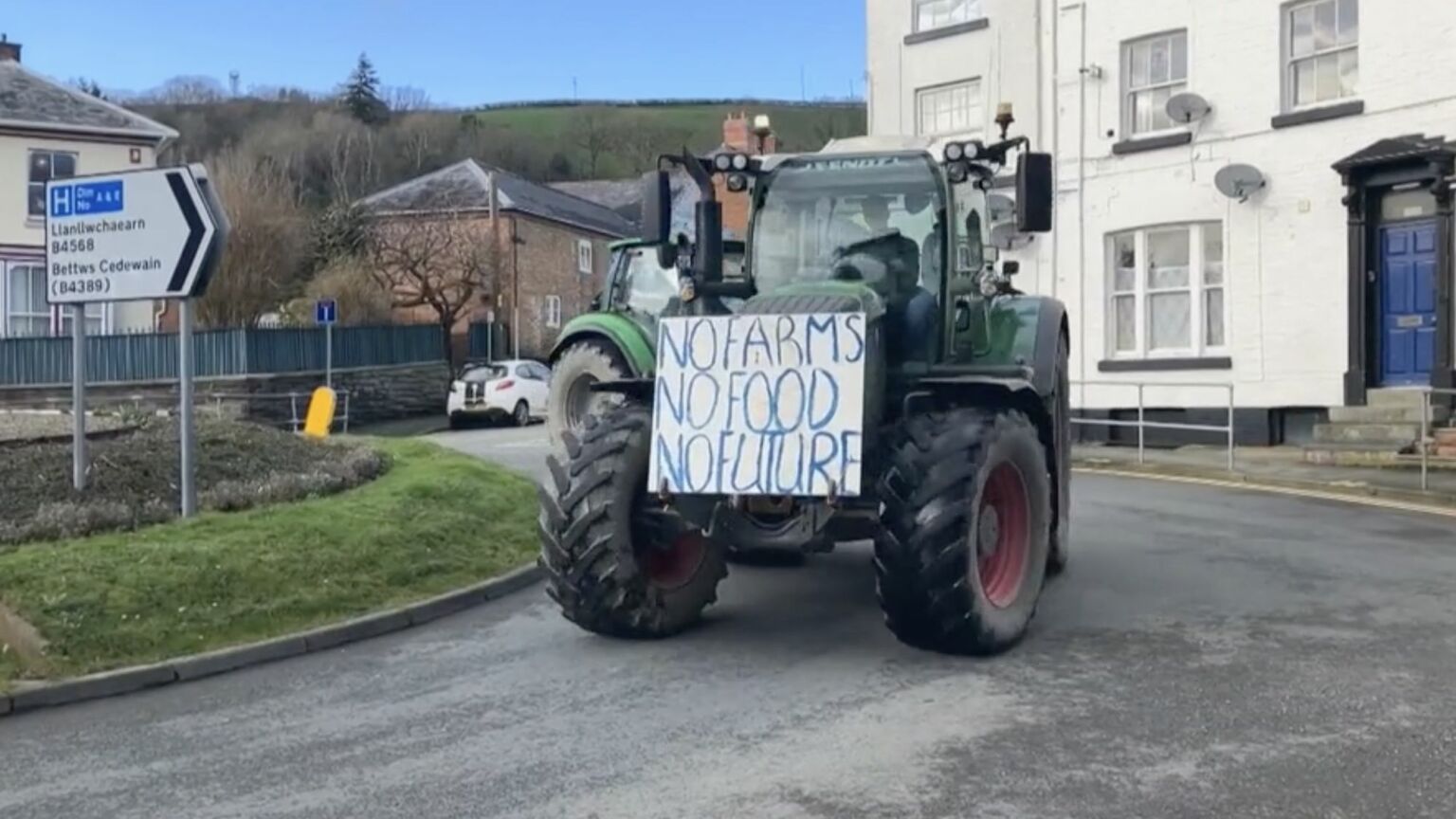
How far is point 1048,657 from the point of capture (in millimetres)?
7777

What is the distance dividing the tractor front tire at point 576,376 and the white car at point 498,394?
15.9 meters

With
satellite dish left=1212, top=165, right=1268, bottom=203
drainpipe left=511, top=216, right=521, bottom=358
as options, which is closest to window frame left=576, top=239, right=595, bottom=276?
drainpipe left=511, top=216, right=521, bottom=358

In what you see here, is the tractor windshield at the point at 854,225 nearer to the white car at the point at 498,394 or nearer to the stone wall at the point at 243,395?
the stone wall at the point at 243,395

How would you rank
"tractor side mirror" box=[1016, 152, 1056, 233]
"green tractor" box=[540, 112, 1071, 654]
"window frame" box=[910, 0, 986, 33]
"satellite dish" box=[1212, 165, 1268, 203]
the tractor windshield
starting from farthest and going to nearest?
1. "window frame" box=[910, 0, 986, 33]
2. "satellite dish" box=[1212, 165, 1268, 203]
3. the tractor windshield
4. "tractor side mirror" box=[1016, 152, 1056, 233]
5. "green tractor" box=[540, 112, 1071, 654]

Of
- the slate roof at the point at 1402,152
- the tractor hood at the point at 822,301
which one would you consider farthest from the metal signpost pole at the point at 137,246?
the slate roof at the point at 1402,152

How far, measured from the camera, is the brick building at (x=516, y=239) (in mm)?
46312

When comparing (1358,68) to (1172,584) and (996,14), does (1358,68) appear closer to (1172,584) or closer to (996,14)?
(996,14)

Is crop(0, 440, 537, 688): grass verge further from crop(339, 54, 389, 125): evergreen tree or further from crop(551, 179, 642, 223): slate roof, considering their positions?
crop(339, 54, 389, 125): evergreen tree

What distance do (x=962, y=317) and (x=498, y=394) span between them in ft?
80.5

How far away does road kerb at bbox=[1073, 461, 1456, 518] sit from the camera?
14758mm

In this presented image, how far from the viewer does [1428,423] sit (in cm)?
1791

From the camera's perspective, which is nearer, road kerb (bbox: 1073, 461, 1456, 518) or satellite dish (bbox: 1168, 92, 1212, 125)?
road kerb (bbox: 1073, 461, 1456, 518)

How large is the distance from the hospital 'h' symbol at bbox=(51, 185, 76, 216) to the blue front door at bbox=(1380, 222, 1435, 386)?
16.2m

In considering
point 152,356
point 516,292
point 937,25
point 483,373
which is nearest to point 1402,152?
point 937,25
